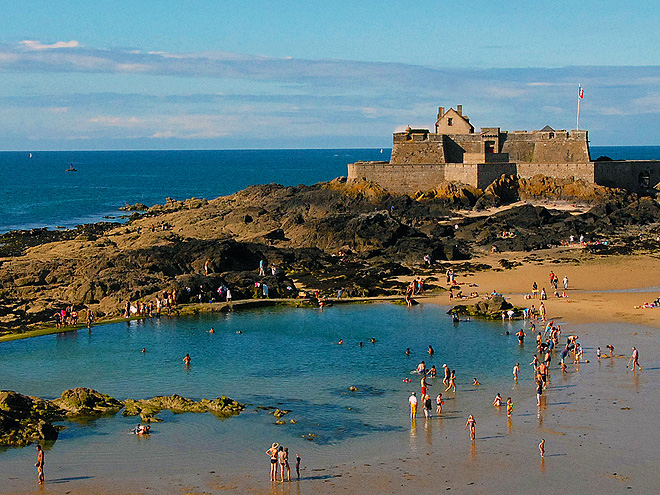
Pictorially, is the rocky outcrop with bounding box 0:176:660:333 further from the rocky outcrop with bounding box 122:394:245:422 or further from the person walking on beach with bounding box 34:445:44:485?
the person walking on beach with bounding box 34:445:44:485

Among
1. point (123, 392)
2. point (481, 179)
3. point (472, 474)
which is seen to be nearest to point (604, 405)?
point (472, 474)

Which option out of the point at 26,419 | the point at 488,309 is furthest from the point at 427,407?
the point at 488,309

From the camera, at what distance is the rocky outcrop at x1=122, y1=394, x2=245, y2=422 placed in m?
23.6

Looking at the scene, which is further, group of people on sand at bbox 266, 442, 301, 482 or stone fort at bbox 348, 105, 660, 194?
stone fort at bbox 348, 105, 660, 194

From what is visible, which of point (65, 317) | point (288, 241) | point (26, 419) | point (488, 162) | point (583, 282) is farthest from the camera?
point (488, 162)

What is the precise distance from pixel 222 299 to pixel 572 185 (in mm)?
34637

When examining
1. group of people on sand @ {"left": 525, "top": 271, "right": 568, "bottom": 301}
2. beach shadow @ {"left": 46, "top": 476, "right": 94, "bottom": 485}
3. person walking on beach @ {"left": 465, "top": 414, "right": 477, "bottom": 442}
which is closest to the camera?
beach shadow @ {"left": 46, "top": 476, "right": 94, "bottom": 485}

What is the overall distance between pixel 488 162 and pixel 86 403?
1914 inches

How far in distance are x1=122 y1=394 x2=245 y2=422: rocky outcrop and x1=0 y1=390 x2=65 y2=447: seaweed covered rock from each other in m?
1.98

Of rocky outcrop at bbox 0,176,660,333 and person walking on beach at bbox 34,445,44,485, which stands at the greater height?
rocky outcrop at bbox 0,176,660,333

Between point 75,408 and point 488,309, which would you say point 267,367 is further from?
point 488,309

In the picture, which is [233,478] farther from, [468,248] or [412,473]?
[468,248]

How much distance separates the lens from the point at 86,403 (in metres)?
23.8

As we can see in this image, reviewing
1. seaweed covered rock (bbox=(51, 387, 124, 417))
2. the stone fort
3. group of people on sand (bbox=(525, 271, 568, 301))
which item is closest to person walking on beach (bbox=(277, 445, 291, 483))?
seaweed covered rock (bbox=(51, 387, 124, 417))
